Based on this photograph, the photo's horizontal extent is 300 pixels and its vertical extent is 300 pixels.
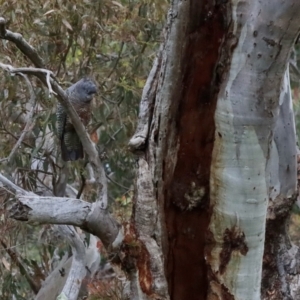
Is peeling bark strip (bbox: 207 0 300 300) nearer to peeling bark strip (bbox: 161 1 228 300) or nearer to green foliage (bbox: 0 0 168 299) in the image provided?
peeling bark strip (bbox: 161 1 228 300)

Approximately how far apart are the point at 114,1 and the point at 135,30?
188 millimetres

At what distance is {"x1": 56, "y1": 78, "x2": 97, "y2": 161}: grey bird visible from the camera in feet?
8.48

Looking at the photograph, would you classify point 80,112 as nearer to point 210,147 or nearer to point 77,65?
point 77,65

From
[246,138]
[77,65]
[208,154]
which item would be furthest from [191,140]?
[77,65]

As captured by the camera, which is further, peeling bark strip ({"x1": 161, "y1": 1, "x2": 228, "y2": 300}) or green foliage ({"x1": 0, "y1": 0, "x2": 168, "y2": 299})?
green foliage ({"x1": 0, "y1": 0, "x2": 168, "y2": 299})

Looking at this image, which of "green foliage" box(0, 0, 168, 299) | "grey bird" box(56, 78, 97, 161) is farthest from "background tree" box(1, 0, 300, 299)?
"green foliage" box(0, 0, 168, 299)

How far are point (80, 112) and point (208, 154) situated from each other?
58.1 inches

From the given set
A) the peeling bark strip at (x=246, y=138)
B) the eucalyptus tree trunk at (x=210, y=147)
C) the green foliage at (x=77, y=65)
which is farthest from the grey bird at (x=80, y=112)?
the peeling bark strip at (x=246, y=138)

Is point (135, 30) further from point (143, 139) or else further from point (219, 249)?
point (219, 249)

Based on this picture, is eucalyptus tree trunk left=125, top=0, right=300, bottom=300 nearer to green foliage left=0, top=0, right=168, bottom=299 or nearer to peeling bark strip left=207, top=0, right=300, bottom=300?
peeling bark strip left=207, top=0, right=300, bottom=300

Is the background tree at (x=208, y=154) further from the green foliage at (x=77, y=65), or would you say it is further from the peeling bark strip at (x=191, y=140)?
the green foliage at (x=77, y=65)

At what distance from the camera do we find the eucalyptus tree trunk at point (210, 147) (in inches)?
47.1

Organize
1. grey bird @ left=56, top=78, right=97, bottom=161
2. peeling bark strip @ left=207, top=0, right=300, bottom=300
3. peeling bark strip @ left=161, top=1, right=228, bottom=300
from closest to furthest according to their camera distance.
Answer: peeling bark strip @ left=207, top=0, right=300, bottom=300
peeling bark strip @ left=161, top=1, right=228, bottom=300
grey bird @ left=56, top=78, right=97, bottom=161

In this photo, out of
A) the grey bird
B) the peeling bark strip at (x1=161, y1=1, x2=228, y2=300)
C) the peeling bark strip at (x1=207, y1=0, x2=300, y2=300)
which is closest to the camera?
the peeling bark strip at (x1=207, y1=0, x2=300, y2=300)
